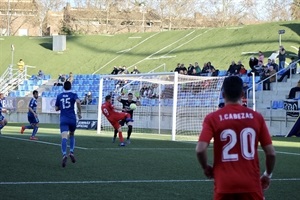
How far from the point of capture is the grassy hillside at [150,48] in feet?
164

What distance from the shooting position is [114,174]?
48.3 ft

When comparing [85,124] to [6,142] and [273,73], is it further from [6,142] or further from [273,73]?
[6,142]

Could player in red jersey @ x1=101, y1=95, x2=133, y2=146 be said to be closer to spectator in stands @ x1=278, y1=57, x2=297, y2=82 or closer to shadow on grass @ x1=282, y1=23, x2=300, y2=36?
spectator in stands @ x1=278, y1=57, x2=297, y2=82

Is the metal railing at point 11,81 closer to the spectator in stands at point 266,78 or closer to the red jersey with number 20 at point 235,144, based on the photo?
the spectator in stands at point 266,78

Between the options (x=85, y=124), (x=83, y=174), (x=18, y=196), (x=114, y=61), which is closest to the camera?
(x=18, y=196)

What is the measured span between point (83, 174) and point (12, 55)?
1947 inches

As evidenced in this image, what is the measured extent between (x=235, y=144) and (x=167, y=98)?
2873 cm

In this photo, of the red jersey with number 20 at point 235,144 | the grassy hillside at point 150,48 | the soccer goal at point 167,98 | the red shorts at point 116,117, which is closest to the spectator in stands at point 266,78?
the soccer goal at point 167,98

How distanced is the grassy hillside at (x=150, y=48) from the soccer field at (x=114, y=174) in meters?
26.8

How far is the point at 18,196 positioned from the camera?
1124 centimetres

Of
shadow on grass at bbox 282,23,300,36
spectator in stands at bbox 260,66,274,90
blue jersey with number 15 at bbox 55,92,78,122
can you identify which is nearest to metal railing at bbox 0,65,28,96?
shadow on grass at bbox 282,23,300,36

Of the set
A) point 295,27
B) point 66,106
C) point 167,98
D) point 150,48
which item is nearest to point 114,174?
point 66,106

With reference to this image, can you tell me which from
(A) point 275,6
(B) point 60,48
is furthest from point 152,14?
(B) point 60,48

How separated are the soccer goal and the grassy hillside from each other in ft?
37.8
